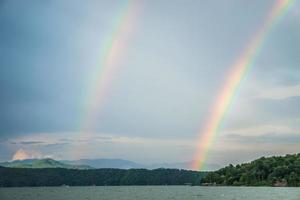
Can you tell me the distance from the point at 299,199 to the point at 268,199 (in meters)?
10.8

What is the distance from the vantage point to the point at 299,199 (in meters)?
140

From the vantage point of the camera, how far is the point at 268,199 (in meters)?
147
